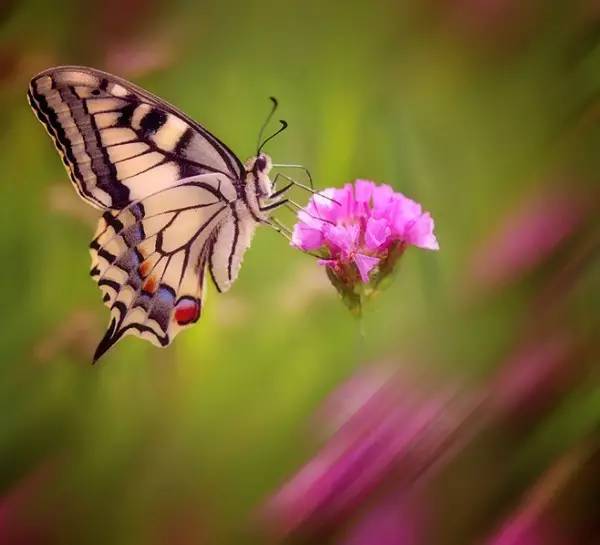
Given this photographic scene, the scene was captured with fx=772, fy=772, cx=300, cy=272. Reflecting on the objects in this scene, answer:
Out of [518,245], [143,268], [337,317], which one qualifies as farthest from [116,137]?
[518,245]

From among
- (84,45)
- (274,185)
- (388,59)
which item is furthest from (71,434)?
(388,59)

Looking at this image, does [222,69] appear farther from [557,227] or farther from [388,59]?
[557,227]

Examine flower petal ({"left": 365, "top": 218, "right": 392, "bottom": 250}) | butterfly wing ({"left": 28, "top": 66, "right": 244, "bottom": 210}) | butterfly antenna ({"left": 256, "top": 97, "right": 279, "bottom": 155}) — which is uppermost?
butterfly wing ({"left": 28, "top": 66, "right": 244, "bottom": 210})

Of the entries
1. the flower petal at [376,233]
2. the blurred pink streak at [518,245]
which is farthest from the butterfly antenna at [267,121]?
the blurred pink streak at [518,245]

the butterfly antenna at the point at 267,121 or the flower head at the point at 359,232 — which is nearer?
the flower head at the point at 359,232

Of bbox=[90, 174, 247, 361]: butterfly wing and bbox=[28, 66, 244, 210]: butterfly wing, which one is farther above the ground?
bbox=[28, 66, 244, 210]: butterfly wing

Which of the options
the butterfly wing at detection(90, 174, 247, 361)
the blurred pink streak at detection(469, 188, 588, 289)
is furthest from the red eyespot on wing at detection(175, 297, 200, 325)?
the blurred pink streak at detection(469, 188, 588, 289)

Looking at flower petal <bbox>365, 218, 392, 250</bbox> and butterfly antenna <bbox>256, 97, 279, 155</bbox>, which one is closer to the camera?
flower petal <bbox>365, 218, 392, 250</bbox>

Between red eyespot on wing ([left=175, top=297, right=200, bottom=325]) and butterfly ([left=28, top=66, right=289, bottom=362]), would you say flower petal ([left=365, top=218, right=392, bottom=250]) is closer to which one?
butterfly ([left=28, top=66, right=289, bottom=362])

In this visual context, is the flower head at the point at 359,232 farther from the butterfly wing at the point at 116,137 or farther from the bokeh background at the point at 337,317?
the butterfly wing at the point at 116,137
